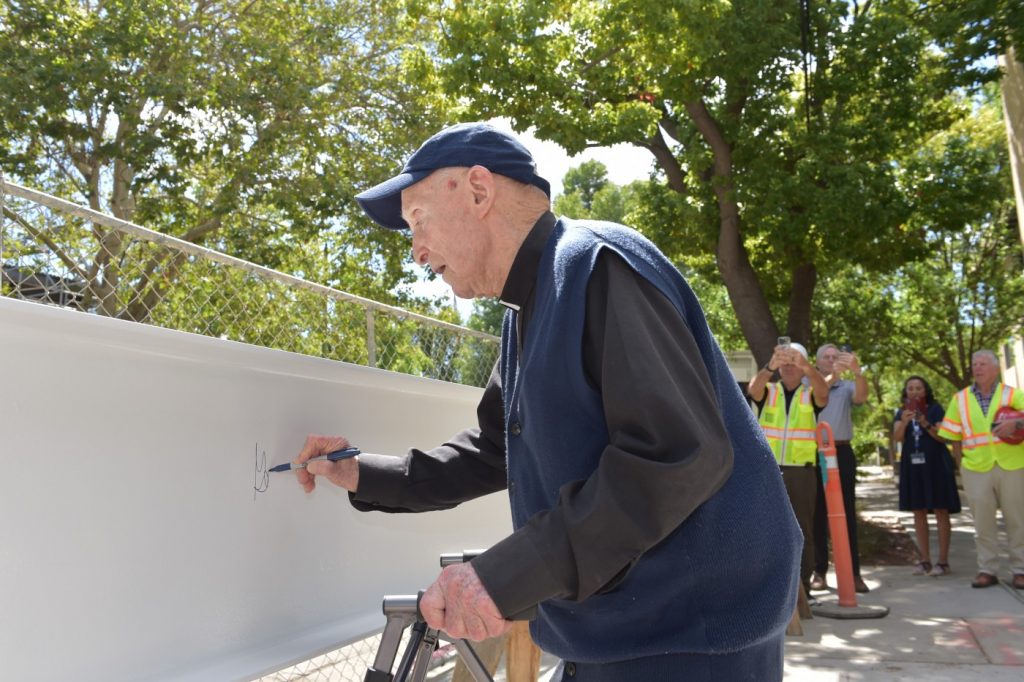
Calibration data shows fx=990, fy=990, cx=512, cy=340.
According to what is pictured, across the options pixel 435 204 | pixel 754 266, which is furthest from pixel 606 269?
pixel 754 266

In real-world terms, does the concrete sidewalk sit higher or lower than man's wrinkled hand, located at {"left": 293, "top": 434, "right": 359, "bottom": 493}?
lower

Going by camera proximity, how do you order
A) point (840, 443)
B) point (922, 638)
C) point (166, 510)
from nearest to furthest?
Result: point (166, 510) < point (922, 638) < point (840, 443)

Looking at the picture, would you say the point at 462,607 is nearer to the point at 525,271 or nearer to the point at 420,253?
the point at 525,271

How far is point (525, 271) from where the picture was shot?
1.81m

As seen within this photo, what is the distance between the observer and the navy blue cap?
185cm

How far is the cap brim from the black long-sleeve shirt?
0.50 m

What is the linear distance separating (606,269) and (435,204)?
0.45m

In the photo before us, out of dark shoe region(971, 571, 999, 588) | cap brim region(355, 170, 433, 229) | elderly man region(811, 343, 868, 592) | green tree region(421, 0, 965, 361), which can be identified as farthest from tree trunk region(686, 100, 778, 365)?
cap brim region(355, 170, 433, 229)

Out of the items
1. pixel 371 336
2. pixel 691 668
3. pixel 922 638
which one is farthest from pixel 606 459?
pixel 922 638

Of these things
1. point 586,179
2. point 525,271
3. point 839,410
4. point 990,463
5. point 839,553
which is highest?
point 586,179

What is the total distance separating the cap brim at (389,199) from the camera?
1898 millimetres

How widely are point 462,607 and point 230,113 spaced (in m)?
13.7

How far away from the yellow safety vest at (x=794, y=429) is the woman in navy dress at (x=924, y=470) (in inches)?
82.3

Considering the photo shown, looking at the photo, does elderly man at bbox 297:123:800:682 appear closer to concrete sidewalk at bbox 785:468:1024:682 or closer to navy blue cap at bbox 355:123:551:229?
navy blue cap at bbox 355:123:551:229
